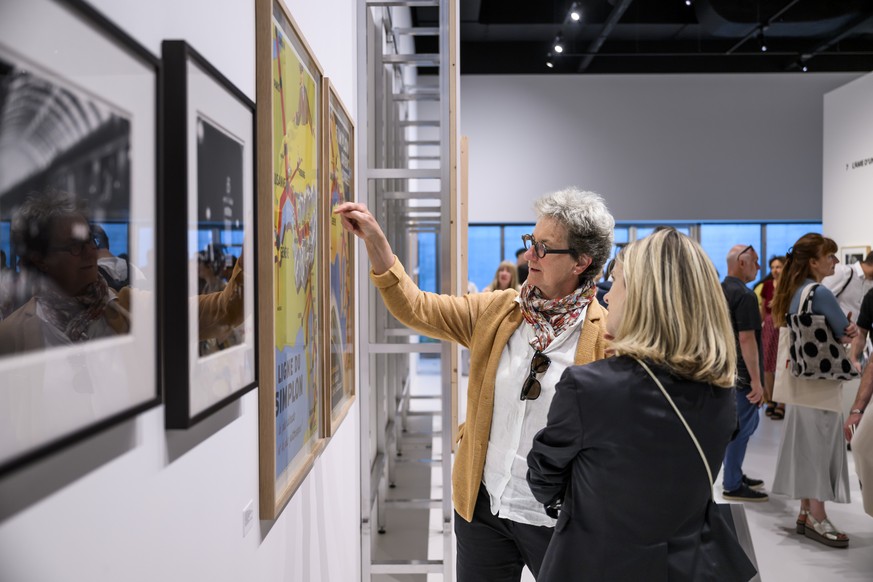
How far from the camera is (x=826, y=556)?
14.4 feet

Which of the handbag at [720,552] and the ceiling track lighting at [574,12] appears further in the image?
the ceiling track lighting at [574,12]

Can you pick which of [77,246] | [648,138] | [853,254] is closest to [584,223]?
[77,246]

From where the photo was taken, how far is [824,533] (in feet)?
15.2


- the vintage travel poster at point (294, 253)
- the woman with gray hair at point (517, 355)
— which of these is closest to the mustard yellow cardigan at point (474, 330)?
the woman with gray hair at point (517, 355)

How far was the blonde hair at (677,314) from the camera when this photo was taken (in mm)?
1468

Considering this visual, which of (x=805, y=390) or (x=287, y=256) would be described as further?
(x=805, y=390)

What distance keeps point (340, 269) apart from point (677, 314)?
1487 mm

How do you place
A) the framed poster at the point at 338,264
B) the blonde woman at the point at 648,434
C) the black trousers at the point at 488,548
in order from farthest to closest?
the framed poster at the point at 338,264 < the black trousers at the point at 488,548 < the blonde woman at the point at 648,434

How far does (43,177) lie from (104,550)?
0.42 m

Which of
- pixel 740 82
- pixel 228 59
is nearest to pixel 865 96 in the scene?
pixel 740 82

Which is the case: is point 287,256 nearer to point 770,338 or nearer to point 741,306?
point 741,306

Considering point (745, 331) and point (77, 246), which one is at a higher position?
point (77, 246)

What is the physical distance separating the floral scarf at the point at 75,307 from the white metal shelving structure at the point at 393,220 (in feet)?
5.80

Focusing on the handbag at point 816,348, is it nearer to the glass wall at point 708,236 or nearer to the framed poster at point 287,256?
the framed poster at point 287,256
